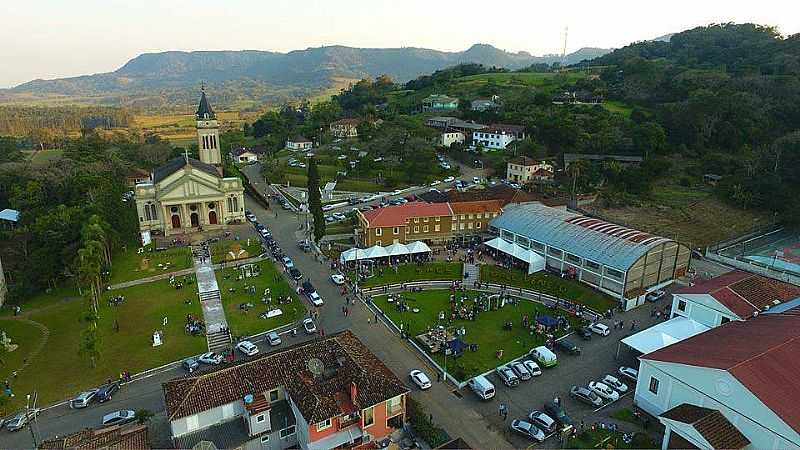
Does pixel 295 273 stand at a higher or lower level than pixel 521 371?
higher

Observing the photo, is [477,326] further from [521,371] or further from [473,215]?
[473,215]

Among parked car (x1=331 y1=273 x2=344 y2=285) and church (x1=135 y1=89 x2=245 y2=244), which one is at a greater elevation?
church (x1=135 y1=89 x2=245 y2=244)

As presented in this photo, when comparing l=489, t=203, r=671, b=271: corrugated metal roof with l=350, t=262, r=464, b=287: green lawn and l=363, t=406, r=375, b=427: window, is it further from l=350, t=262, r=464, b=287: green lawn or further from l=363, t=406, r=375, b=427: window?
l=363, t=406, r=375, b=427: window

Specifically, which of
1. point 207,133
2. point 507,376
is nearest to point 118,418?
point 507,376

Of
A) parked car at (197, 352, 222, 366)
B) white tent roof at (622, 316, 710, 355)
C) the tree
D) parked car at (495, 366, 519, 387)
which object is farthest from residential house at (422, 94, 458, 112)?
parked car at (197, 352, 222, 366)

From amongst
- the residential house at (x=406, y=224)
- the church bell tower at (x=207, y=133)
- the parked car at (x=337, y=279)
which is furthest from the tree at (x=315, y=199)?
the church bell tower at (x=207, y=133)

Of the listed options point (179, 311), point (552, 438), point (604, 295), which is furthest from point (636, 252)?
point (179, 311)
